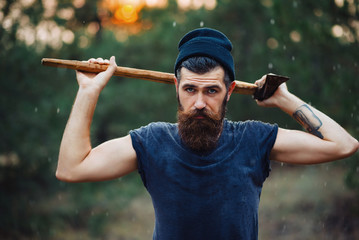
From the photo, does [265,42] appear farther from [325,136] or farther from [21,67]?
[325,136]

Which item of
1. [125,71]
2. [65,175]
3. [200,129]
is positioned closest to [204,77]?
[200,129]

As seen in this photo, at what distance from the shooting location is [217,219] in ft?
6.88

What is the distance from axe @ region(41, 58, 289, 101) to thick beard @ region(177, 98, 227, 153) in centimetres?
43

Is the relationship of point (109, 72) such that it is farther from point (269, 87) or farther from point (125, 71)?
point (269, 87)

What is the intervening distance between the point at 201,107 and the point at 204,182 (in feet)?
1.49

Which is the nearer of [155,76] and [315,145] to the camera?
[315,145]

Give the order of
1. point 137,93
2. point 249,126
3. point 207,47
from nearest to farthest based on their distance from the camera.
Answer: point 207,47, point 249,126, point 137,93

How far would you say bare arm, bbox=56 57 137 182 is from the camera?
2.01 meters

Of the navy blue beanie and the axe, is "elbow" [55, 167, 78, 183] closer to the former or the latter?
the axe

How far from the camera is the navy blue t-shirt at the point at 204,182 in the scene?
209cm

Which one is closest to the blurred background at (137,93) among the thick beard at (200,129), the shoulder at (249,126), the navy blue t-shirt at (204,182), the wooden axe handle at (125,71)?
the wooden axe handle at (125,71)

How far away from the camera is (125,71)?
2.45 m

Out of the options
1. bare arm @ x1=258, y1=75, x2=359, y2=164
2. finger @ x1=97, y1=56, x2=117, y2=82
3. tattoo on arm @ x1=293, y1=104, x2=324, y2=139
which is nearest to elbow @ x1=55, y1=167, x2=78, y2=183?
finger @ x1=97, y1=56, x2=117, y2=82

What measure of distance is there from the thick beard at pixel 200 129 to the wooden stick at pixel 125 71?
1.40 feet
